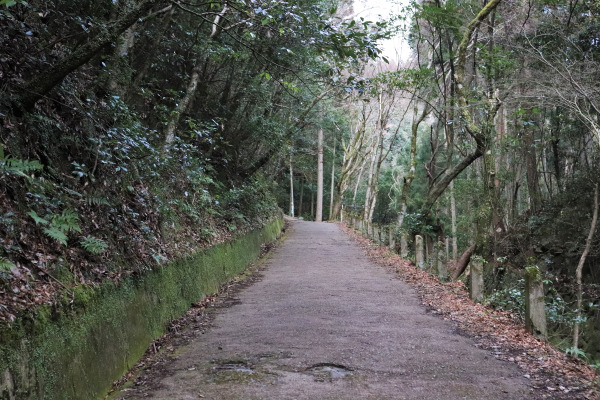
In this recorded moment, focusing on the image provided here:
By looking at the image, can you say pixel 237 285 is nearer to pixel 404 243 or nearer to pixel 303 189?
pixel 404 243

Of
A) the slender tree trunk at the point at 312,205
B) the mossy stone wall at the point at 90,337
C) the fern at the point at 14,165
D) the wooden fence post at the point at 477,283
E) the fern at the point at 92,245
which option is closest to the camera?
the mossy stone wall at the point at 90,337

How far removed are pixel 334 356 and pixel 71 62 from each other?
14.7ft

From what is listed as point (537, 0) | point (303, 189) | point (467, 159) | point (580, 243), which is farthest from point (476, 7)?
point (303, 189)

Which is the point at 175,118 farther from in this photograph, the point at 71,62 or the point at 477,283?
the point at 477,283

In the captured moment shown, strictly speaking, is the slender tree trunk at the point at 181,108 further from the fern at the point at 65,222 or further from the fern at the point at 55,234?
the fern at the point at 55,234

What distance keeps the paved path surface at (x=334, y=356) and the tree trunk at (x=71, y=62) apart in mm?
3451

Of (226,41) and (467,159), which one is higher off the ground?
(226,41)

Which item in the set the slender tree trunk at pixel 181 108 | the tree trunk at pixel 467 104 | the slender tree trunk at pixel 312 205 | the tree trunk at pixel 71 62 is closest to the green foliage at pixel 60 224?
the tree trunk at pixel 71 62

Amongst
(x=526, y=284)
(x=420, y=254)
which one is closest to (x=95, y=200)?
(x=526, y=284)

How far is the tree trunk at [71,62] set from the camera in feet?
16.0

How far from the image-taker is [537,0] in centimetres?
1404

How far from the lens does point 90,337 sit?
14.1ft

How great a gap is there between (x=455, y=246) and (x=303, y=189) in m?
27.8

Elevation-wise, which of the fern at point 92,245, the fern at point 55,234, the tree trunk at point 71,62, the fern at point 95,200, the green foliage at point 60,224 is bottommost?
the fern at point 92,245
